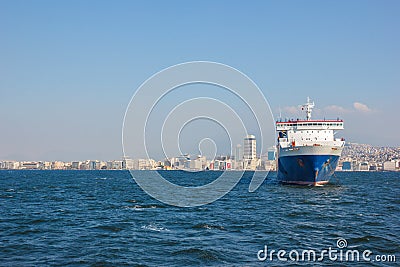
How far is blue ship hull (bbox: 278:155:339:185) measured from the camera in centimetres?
6338

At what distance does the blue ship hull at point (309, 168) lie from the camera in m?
63.4

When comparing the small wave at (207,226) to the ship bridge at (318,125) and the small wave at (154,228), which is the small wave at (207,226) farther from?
the ship bridge at (318,125)

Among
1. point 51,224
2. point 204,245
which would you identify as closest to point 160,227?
point 204,245

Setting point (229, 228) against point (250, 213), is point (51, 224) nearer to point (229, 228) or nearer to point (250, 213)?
point (229, 228)

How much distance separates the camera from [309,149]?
6306cm

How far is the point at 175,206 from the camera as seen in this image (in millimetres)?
43938

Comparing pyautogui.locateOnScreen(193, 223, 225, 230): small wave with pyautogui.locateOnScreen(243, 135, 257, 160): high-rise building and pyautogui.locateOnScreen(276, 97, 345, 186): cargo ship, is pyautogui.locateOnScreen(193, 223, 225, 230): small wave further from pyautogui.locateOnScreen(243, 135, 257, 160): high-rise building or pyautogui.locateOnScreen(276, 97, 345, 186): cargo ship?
pyautogui.locateOnScreen(243, 135, 257, 160): high-rise building

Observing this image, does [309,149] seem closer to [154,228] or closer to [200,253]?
[154,228]

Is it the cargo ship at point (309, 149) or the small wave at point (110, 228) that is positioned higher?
the cargo ship at point (309, 149)

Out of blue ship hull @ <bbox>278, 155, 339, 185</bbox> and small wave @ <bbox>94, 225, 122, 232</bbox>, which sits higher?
blue ship hull @ <bbox>278, 155, 339, 185</bbox>

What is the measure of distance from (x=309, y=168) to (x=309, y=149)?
350 centimetres

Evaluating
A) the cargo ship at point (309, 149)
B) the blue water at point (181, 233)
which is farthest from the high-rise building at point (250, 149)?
the blue water at point (181, 233)

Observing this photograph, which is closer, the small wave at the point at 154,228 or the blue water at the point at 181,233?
the blue water at the point at 181,233

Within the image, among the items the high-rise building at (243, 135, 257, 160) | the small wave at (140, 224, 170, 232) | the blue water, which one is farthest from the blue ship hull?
the high-rise building at (243, 135, 257, 160)
